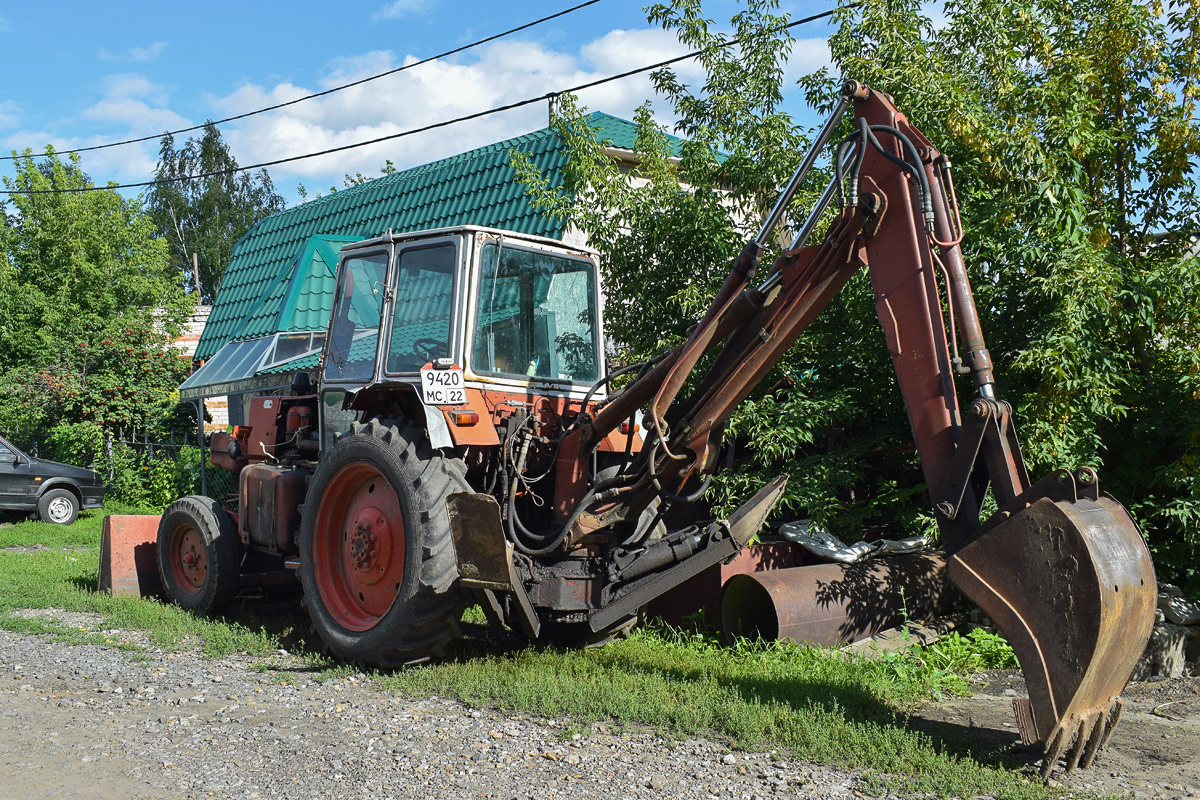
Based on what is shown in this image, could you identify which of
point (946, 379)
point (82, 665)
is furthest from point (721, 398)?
point (82, 665)

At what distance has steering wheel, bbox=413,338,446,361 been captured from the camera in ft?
20.9

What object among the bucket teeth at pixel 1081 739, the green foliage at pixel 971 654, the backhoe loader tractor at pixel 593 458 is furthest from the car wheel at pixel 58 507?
the bucket teeth at pixel 1081 739

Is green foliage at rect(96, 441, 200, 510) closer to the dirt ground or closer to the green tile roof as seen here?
the green tile roof

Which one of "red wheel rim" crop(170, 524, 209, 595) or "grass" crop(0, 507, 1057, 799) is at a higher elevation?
"red wheel rim" crop(170, 524, 209, 595)

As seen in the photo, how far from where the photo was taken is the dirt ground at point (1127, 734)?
427 centimetres

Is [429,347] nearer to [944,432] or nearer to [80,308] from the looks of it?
[944,432]

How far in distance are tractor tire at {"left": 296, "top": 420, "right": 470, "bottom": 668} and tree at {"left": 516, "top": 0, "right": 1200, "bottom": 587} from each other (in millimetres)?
2624

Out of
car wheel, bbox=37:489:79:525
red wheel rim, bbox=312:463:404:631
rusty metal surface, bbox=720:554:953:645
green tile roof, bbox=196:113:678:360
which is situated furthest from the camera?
car wheel, bbox=37:489:79:525

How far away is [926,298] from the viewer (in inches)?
189

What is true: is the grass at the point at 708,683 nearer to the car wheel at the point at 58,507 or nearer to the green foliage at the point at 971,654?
the green foliage at the point at 971,654

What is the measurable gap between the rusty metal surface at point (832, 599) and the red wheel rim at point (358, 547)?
7.74 ft

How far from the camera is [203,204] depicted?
1681 inches

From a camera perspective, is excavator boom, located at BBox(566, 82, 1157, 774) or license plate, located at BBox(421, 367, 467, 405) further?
license plate, located at BBox(421, 367, 467, 405)

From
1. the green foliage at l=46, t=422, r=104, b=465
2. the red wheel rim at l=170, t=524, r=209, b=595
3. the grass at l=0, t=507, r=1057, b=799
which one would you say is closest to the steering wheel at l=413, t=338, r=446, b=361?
the grass at l=0, t=507, r=1057, b=799
